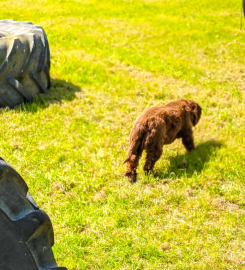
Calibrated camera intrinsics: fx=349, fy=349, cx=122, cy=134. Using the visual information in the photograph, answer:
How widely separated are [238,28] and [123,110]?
7.52m

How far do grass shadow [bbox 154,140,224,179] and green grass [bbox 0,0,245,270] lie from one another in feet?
0.06

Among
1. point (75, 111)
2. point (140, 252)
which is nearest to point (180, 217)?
point (140, 252)

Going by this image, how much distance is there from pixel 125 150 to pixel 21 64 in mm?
2707

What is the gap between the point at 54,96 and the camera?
7.49 meters

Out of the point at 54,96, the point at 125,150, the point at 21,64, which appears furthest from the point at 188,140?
the point at 21,64

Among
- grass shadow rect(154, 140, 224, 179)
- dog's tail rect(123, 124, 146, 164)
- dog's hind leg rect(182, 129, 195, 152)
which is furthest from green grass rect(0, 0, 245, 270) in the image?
dog's tail rect(123, 124, 146, 164)

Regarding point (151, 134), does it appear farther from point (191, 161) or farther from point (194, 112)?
point (194, 112)

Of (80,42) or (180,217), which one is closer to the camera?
(180,217)

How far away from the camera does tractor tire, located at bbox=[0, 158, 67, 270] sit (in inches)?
77.2

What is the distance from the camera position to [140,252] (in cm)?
378

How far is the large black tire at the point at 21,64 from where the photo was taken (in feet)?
21.2

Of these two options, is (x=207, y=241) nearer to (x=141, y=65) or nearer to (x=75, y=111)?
(x=75, y=111)

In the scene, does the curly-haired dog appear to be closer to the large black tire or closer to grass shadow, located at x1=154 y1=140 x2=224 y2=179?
grass shadow, located at x1=154 y1=140 x2=224 y2=179

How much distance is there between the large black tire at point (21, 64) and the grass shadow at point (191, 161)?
325 cm
